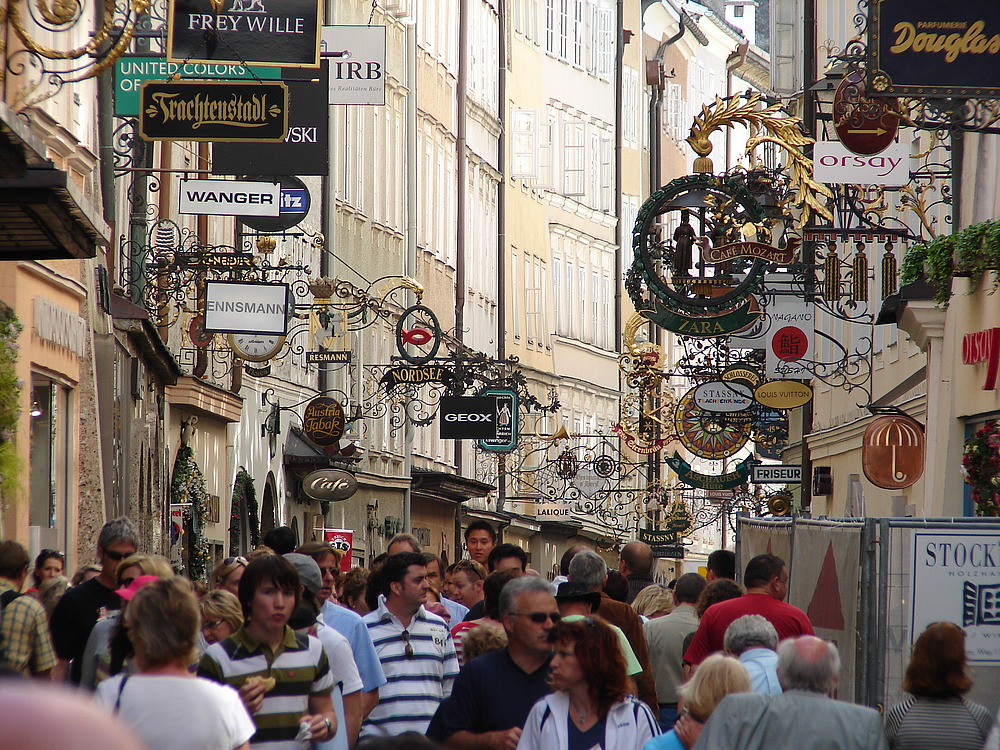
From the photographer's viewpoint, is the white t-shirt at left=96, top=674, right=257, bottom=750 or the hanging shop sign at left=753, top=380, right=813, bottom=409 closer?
the white t-shirt at left=96, top=674, right=257, bottom=750

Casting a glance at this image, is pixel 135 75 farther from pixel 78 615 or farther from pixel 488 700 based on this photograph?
pixel 488 700

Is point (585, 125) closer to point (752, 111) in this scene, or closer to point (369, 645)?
point (752, 111)

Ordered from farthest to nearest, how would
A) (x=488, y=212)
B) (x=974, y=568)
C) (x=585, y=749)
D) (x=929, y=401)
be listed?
(x=488, y=212), (x=929, y=401), (x=974, y=568), (x=585, y=749)

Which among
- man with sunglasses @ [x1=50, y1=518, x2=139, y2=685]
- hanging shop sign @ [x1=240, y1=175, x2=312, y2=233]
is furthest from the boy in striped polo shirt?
hanging shop sign @ [x1=240, y1=175, x2=312, y2=233]

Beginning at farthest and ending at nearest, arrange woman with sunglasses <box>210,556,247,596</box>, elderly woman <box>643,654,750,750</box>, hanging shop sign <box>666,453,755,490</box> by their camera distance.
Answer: hanging shop sign <box>666,453,755,490</box>
woman with sunglasses <box>210,556,247,596</box>
elderly woman <box>643,654,750,750</box>

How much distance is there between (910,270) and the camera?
16.7 meters

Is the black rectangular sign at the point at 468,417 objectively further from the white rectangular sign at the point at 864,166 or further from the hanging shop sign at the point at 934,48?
the hanging shop sign at the point at 934,48

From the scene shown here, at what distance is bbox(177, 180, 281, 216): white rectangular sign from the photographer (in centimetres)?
1769

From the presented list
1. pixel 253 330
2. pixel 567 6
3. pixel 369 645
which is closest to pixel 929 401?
pixel 253 330

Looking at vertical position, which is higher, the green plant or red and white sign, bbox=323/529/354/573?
the green plant

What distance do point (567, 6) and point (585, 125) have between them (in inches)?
155

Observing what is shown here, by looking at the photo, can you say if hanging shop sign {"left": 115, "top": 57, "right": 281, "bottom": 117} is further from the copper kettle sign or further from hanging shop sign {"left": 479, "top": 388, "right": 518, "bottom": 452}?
hanging shop sign {"left": 479, "top": 388, "right": 518, "bottom": 452}

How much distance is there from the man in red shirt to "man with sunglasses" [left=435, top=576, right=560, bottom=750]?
3083mm

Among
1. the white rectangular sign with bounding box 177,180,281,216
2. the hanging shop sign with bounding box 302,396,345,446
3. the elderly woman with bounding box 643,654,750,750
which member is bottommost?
the elderly woman with bounding box 643,654,750,750
